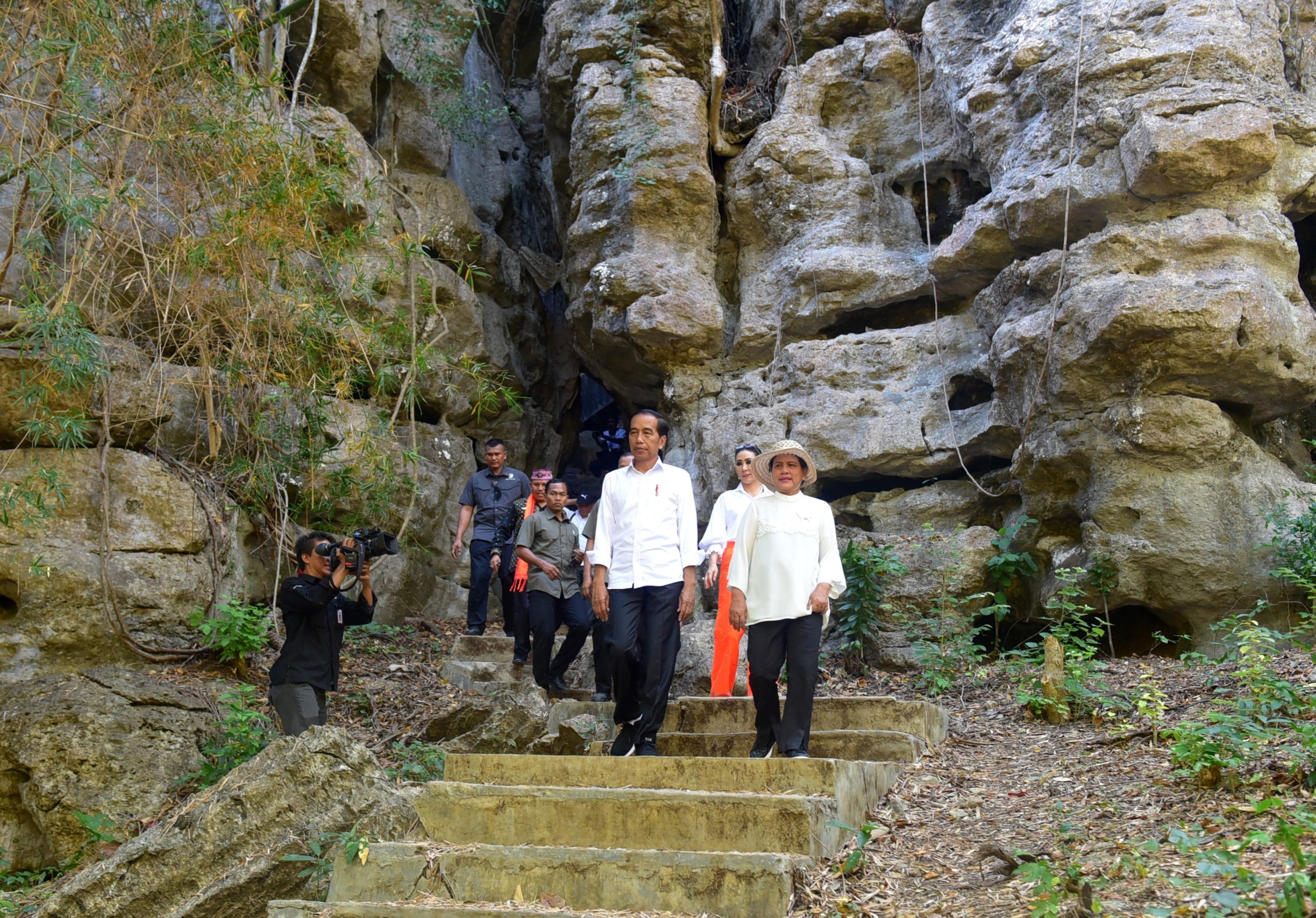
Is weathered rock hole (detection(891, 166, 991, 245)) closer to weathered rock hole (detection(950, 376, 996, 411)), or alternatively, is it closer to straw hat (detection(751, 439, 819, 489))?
weathered rock hole (detection(950, 376, 996, 411))

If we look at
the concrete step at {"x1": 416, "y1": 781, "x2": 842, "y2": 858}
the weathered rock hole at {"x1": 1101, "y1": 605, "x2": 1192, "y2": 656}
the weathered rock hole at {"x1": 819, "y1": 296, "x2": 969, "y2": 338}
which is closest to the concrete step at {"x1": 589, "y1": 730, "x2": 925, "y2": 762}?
the concrete step at {"x1": 416, "y1": 781, "x2": 842, "y2": 858}

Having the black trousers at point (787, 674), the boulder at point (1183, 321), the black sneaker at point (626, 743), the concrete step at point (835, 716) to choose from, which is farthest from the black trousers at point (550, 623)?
the boulder at point (1183, 321)

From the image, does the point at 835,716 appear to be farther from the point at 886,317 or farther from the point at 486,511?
the point at 886,317

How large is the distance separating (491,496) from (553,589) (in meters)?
1.89

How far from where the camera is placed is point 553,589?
7043 mm

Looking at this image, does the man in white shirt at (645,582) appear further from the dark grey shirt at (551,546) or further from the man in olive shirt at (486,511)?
the man in olive shirt at (486,511)

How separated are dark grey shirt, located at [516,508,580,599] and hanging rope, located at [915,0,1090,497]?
364 centimetres

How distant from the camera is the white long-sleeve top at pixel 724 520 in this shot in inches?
270

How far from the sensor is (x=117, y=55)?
6.33 m

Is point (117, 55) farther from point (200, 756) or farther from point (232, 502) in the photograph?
point (200, 756)

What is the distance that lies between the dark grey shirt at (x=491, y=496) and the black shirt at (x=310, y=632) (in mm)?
2960

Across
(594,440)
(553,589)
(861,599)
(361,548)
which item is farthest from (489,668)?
(594,440)

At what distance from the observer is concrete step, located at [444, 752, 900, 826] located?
4332mm

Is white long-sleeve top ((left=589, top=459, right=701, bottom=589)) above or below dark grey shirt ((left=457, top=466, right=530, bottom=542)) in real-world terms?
below
